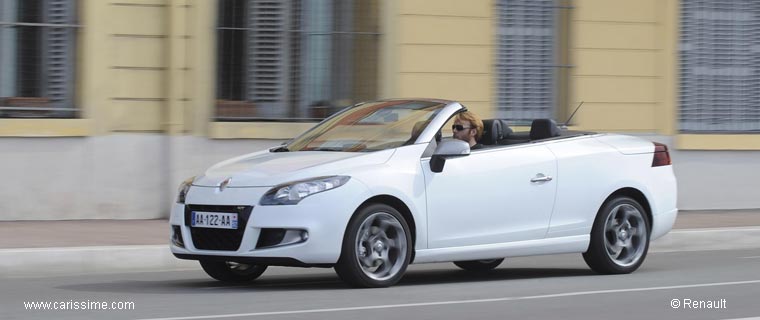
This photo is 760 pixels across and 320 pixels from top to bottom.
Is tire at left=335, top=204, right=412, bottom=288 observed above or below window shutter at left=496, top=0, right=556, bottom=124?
below

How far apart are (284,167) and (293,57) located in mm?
6696

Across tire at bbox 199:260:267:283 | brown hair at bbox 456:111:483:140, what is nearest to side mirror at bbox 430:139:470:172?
brown hair at bbox 456:111:483:140

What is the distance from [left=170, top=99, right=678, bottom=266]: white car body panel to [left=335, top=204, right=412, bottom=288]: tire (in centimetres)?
8

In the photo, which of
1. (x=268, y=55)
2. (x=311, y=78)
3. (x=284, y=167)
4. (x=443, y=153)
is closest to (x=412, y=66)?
(x=311, y=78)

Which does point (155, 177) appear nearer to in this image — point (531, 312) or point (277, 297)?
point (277, 297)

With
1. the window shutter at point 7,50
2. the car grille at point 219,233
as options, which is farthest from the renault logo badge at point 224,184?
the window shutter at point 7,50

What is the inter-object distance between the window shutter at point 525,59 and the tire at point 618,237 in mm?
6034

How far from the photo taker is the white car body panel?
8562mm

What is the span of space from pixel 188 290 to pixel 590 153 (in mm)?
3300

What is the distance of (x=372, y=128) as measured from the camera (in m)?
9.49

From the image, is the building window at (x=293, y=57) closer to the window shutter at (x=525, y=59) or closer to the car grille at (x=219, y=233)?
the window shutter at (x=525, y=59)

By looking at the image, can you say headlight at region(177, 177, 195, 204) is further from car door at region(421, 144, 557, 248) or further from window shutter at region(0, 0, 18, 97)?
window shutter at region(0, 0, 18, 97)

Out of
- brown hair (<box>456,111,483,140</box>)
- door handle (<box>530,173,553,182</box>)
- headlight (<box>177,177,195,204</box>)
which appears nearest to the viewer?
headlight (<box>177,177,195,204</box>)

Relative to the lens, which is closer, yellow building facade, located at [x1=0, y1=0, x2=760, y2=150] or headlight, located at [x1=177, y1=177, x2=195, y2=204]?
headlight, located at [x1=177, y1=177, x2=195, y2=204]
